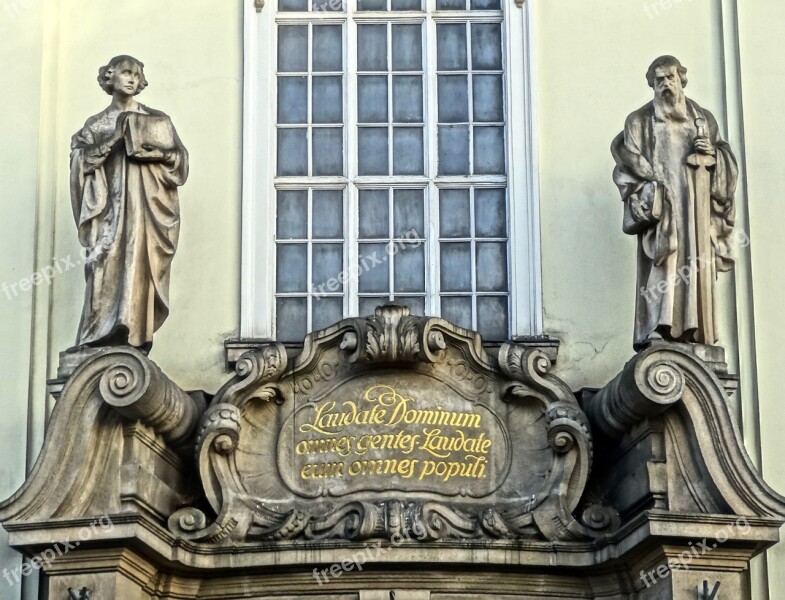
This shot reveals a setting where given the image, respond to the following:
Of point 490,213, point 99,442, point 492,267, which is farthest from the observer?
point 490,213

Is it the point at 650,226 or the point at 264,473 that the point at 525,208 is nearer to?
the point at 650,226

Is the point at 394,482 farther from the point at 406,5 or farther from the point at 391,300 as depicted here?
the point at 406,5

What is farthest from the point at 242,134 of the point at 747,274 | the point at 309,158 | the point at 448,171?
the point at 747,274

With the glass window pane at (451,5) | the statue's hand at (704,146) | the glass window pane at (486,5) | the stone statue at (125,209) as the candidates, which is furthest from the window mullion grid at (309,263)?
the statue's hand at (704,146)

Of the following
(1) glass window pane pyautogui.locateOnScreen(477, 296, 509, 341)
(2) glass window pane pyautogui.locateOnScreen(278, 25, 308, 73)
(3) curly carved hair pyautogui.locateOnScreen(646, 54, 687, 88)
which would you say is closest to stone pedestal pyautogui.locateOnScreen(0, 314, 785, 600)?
(1) glass window pane pyautogui.locateOnScreen(477, 296, 509, 341)

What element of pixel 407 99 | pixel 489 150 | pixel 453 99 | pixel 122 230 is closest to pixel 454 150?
pixel 489 150

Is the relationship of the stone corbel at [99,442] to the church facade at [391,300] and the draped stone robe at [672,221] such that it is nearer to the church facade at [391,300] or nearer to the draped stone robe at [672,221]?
the church facade at [391,300]

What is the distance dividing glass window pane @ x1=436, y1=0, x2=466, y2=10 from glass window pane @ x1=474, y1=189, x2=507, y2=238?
1.24m

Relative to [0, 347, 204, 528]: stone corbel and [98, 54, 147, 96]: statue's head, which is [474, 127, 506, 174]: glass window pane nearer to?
[98, 54, 147, 96]: statue's head

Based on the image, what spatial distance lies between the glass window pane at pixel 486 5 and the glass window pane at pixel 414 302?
1.98m

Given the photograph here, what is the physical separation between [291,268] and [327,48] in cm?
150

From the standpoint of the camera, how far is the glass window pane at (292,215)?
45.4 feet

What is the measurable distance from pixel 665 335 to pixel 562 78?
2204 mm

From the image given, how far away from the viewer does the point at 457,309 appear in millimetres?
13680
